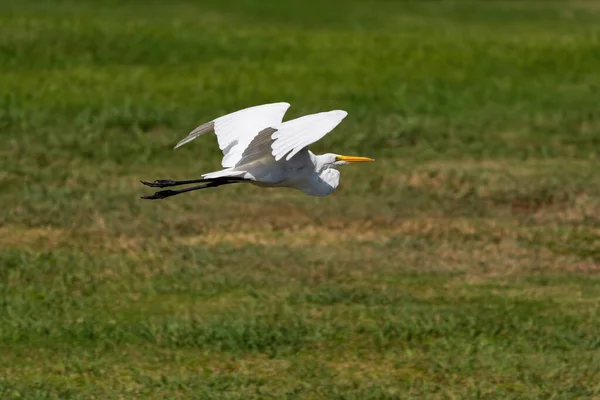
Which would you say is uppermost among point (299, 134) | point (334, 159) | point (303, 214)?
point (299, 134)

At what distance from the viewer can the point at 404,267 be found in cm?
1191

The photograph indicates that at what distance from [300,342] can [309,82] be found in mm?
8578

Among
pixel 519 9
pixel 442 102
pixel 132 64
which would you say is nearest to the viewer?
pixel 442 102

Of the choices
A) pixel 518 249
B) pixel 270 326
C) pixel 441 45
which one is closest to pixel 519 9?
pixel 441 45

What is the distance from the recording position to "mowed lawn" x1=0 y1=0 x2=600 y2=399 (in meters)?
9.62

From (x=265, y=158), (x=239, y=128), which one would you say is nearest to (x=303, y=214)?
(x=239, y=128)

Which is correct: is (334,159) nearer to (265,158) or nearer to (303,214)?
(265,158)

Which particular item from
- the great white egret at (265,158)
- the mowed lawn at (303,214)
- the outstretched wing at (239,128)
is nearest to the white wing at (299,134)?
the great white egret at (265,158)

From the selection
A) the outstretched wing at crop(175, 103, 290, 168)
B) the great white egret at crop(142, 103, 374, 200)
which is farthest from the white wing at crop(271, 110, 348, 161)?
the outstretched wing at crop(175, 103, 290, 168)

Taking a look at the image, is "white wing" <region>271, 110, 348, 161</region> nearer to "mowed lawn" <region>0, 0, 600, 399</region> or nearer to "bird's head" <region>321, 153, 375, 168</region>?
"bird's head" <region>321, 153, 375, 168</region>

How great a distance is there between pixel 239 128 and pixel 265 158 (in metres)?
0.54

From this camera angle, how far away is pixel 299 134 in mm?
7324

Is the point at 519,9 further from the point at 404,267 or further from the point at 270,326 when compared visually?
the point at 270,326

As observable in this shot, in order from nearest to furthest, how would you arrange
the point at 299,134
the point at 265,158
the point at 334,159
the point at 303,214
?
the point at 299,134 < the point at 265,158 < the point at 334,159 < the point at 303,214
